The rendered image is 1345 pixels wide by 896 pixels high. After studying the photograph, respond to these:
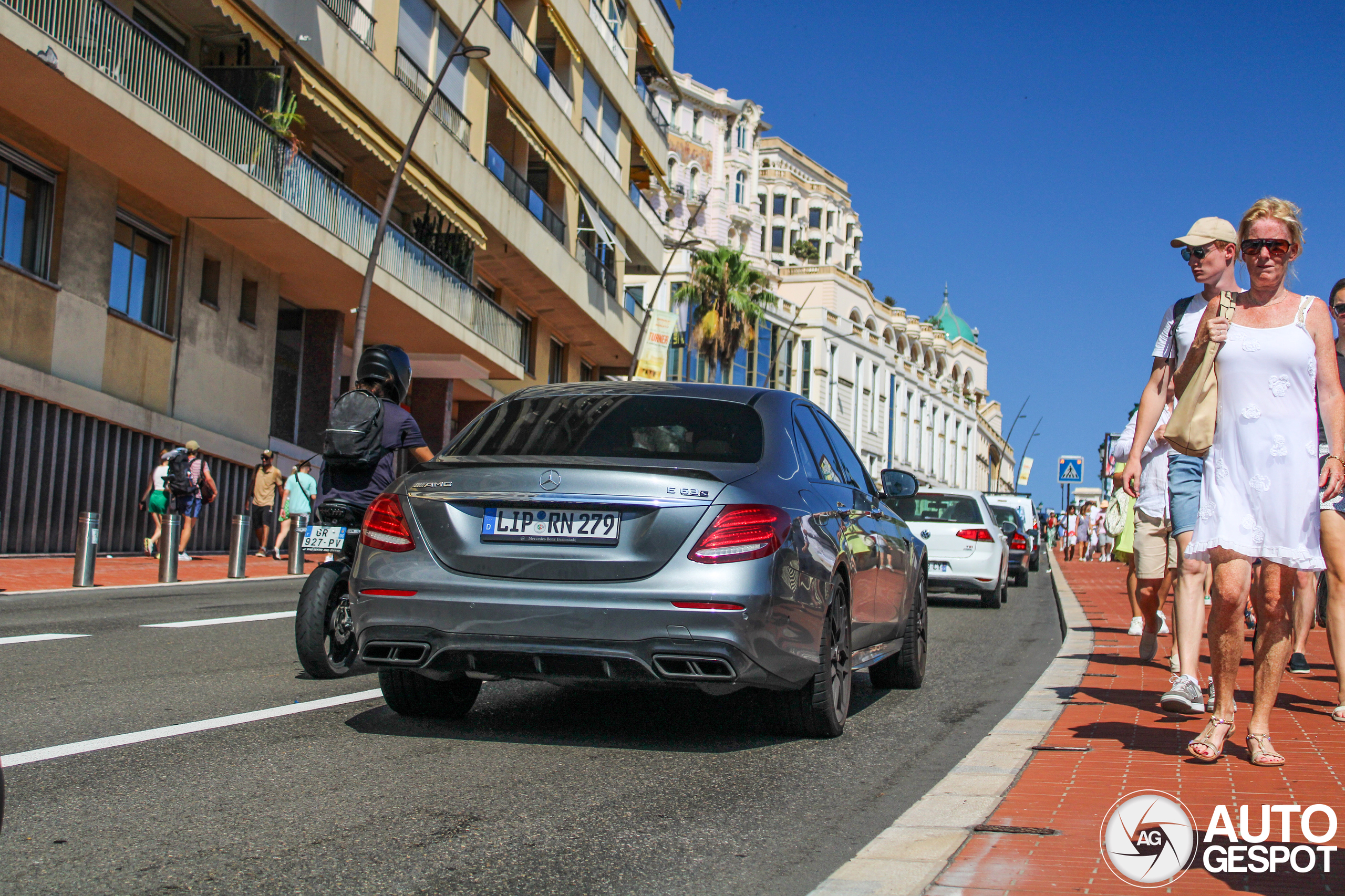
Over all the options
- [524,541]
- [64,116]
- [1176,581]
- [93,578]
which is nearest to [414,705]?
[524,541]

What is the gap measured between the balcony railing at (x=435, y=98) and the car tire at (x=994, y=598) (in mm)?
14089

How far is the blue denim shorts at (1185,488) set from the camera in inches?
240

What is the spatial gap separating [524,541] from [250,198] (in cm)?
1715

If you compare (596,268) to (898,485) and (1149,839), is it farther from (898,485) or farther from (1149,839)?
(1149,839)

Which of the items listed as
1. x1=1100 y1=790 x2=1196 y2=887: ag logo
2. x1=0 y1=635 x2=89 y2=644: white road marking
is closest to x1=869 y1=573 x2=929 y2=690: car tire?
x1=1100 y1=790 x2=1196 y2=887: ag logo

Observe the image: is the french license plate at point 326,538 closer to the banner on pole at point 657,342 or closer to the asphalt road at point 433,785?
the asphalt road at point 433,785

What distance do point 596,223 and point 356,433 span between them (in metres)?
31.2

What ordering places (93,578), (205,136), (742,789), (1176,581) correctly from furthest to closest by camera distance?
(205,136), (93,578), (1176,581), (742,789)

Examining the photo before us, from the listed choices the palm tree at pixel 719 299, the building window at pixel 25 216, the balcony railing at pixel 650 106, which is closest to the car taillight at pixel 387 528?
the building window at pixel 25 216

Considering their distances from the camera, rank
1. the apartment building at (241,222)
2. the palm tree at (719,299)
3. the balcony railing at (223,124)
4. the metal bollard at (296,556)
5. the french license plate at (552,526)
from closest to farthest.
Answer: the french license plate at (552,526) → the balcony railing at (223,124) → the apartment building at (241,222) → the metal bollard at (296,556) → the palm tree at (719,299)

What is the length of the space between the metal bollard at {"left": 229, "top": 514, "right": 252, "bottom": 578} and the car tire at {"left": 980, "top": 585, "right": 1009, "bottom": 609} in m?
9.10

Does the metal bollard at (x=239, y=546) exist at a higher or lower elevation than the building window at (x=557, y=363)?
lower

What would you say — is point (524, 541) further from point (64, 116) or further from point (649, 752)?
point (64, 116)

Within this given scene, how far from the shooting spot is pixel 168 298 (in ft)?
73.5
